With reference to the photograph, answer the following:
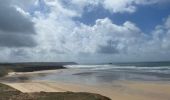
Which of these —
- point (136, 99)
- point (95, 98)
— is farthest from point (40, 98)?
point (136, 99)

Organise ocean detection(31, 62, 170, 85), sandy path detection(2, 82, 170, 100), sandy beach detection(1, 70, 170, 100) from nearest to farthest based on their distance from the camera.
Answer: sandy path detection(2, 82, 170, 100) → sandy beach detection(1, 70, 170, 100) → ocean detection(31, 62, 170, 85)

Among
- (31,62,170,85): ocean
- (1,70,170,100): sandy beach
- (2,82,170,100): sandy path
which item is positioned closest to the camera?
(2,82,170,100): sandy path

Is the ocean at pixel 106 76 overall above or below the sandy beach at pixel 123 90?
above

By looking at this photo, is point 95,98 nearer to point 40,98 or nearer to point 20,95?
point 40,98

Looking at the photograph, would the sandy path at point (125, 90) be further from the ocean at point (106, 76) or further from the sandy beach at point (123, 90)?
the ocean at point (106, 76)

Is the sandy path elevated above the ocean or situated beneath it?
situated beneath

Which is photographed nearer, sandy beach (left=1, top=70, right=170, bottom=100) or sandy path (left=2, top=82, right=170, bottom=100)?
sandy path (left=2, top=82, right=170, bottom=100)

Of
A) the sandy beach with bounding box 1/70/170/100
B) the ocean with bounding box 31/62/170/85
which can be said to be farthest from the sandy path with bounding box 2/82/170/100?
the ocean with bounding box 31/62/170/85


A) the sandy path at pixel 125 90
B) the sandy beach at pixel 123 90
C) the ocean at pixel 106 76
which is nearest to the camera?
the sandy path at pixel 125 90

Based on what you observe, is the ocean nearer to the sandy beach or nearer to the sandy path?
the sandy beach

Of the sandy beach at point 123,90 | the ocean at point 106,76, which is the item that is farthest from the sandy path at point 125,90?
the ocean at point 106,76

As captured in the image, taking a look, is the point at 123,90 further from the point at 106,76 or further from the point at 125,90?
the point at 106,76

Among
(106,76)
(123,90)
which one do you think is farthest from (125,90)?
(106,76)

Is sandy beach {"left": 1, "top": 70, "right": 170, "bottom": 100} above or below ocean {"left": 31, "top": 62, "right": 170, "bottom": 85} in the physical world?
below
